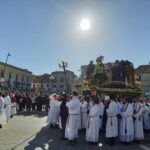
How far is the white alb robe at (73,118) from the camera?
40.8 ft

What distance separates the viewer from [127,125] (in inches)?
515

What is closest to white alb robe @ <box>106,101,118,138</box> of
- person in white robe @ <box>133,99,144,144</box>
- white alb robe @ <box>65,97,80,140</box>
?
person in white robe @ <box>133,99,144,144</box>

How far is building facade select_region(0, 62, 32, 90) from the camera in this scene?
2783 inches

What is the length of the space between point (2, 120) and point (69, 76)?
331ft

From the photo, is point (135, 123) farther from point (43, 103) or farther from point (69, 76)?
point (69, 76)

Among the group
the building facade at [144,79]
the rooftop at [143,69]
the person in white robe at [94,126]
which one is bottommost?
the person in white robe at [94,126]

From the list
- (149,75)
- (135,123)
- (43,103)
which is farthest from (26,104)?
(149,75)

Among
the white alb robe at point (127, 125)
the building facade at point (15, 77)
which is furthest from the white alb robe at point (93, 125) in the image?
the building facade at point (15, 77)

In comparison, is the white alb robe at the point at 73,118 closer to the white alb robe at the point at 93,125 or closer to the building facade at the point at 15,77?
the white alb robe at the point at 93,125

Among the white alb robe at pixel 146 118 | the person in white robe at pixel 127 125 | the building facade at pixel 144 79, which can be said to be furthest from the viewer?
the building facade at pixel 144 79

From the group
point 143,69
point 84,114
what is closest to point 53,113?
point 84,114

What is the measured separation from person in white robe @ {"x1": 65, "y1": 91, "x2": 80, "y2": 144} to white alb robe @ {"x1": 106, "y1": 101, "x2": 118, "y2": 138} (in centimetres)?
128

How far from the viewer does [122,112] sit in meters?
13.3

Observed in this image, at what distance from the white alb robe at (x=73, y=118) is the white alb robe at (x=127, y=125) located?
1991 mm
